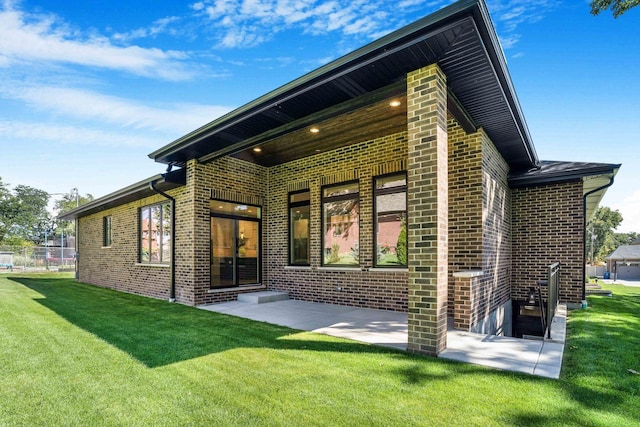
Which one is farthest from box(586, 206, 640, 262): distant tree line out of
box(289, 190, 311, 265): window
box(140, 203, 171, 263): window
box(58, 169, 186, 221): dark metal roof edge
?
box(58, 169, 186, 221): dark metal roof edge

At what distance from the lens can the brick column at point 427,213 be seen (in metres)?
3.85

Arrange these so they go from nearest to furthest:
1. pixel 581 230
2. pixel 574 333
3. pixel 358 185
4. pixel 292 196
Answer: pixel 574 333 → pixel 581 230 → pixel 358 185 → pixel 292 196

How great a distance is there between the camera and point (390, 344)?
4328 mm

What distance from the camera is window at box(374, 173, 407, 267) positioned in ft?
22.7

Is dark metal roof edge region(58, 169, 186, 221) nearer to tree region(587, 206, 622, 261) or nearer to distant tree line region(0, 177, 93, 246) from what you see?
distant tree line region(0, 177, 93, 246)

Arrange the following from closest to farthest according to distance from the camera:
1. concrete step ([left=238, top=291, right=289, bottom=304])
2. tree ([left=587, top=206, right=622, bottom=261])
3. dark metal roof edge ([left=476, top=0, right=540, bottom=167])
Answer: dark metal roof edge ([left=476, top=0, right=540, bottom=167])
concrete step ([left=238, top=291, right=289, bottom=304])
tree ([left=587, top=206, right=622, bottom=261])

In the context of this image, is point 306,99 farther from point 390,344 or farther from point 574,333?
point 574,333

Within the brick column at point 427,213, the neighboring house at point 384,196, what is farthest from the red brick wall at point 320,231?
the brick column at point 427,213

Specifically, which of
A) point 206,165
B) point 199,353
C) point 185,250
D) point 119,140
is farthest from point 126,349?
point 119,140

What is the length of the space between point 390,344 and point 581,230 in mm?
5647

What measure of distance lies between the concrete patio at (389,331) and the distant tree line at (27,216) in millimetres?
30997

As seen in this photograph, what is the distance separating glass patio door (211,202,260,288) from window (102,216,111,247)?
7188 mm

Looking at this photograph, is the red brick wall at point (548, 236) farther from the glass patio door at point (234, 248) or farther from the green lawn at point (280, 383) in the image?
the glass patio door at point (234, 248)

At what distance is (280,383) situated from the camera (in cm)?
309
